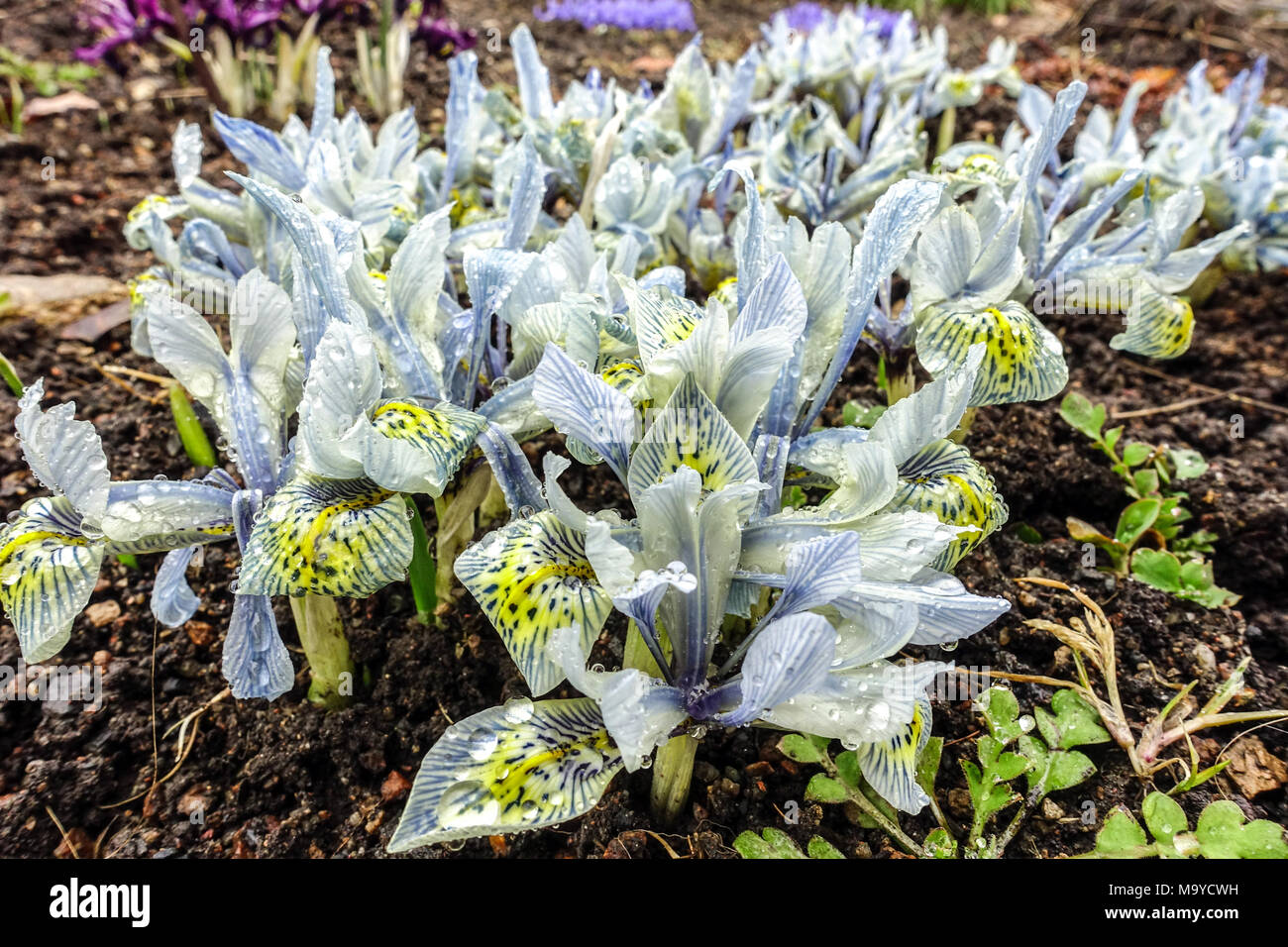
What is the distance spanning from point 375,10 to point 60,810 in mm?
4040

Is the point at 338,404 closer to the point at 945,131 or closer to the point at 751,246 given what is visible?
the point at 751,246

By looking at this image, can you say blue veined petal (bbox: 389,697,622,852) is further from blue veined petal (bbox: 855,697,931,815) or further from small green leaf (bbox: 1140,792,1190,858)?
small green leaf (bbox: 1140,792,1190,858)

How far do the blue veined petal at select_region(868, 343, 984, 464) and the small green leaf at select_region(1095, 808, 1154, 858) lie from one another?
2.45 feet

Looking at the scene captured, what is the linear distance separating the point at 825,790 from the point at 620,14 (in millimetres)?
5667

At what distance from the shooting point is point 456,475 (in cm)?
168

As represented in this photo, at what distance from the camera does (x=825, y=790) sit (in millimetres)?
1578

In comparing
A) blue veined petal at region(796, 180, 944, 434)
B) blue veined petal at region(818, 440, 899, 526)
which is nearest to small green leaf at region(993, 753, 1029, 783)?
blue veined petal at region(818, 440, 899, 526)

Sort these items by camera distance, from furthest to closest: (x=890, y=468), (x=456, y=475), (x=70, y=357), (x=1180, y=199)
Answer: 1. (x=70, y=357)
2. (x=1180, y=199)
3. (x=456, y=475)
4. (x=890, y=468)

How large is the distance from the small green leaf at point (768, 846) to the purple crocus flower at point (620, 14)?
5.68 meters

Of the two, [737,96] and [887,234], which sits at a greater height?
[737,96]

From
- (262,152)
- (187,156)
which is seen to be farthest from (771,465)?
(187,156)

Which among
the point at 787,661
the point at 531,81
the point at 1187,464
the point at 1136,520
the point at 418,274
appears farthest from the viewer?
the point at 531,81
